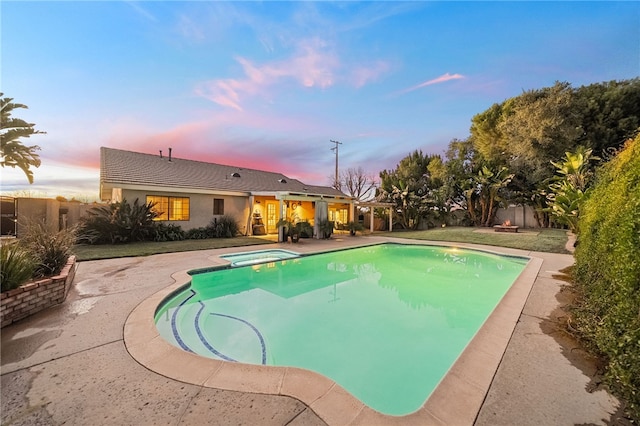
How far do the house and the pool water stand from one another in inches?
277

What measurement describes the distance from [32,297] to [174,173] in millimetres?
12001

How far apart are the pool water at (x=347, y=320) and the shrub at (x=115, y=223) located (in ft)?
21.4

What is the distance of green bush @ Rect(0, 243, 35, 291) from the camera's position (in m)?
3.69

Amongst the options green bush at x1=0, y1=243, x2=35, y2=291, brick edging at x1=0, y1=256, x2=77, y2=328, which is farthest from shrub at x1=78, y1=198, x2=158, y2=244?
green bush at x1=0, y1=243, x2=35, y2=291

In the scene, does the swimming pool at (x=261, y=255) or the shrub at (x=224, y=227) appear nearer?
the swimming pool at (x=261, y=255)

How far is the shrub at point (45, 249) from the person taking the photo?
466 cm

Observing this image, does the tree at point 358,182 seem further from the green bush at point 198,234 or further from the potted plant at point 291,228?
the green bush at point 198,234

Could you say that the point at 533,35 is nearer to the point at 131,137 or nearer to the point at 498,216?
the point at 498,216

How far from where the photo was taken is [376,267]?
9742 mm

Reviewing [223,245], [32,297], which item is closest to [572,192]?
[32,297]

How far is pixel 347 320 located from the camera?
5.16 m

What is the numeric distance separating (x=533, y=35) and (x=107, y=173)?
2036cm

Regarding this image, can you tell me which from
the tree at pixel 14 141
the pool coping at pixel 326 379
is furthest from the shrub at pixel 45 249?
the tree at pixel 14 141

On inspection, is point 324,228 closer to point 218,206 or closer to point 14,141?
point 218,206
